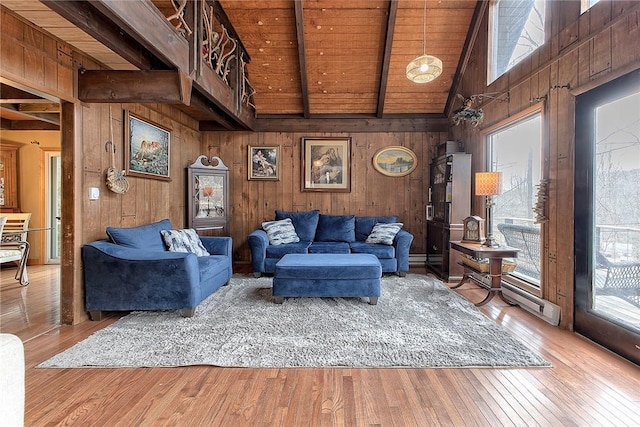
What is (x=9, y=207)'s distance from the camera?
5324 millimetres

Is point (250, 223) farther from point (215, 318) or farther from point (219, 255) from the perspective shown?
point (215, 318)

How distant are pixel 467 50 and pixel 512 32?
0.71 meters

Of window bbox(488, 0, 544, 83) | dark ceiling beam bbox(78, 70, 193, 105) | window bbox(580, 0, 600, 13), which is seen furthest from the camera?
window bbox(488, 0, 544, 83)

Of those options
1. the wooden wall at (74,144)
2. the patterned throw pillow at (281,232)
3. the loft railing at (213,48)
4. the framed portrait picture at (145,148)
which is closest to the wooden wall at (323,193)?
the patterned throw pillow at (281,232)

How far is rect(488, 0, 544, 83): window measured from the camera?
3.38 metres

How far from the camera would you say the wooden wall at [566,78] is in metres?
2.29

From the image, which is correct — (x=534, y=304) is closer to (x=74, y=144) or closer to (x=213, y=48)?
(x=213, y=48)

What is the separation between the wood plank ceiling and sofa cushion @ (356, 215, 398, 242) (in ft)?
5.89

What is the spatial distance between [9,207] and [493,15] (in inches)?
317

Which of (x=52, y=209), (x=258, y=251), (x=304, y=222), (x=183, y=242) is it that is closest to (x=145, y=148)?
(x=183, y=242)

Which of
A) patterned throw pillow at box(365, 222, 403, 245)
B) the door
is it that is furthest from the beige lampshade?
patterned throw pillow at box(365, 222, 403, 245)

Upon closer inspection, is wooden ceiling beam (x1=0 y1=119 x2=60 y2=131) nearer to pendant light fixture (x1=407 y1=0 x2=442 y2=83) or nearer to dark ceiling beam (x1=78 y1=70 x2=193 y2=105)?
dark ceiling beam (x1=78 y1=70 x2=193 y2=105)

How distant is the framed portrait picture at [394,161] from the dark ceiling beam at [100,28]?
12.3ft

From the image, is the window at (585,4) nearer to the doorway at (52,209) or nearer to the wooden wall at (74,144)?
the wooden wall at (74,144)
